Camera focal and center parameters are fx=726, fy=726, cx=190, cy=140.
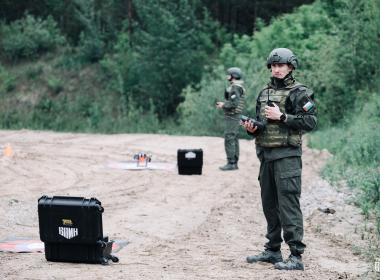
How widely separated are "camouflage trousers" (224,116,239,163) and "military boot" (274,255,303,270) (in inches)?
316

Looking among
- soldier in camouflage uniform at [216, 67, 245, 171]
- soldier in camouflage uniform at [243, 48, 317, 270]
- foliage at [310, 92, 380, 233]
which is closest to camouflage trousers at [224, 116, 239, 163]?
soldier in camouflage uniform at [216, 67, 245, 171]

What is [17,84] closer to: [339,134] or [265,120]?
[339,134]

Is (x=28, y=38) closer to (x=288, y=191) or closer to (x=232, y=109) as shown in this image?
(x=232, y=109)

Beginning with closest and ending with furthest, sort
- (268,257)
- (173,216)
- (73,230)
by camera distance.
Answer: (73,230)
(268,257)
(173,216)

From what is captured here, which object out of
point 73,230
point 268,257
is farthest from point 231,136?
point 73,230

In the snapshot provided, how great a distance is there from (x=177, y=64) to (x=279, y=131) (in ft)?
83.4

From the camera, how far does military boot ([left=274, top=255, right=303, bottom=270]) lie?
686 centimetres

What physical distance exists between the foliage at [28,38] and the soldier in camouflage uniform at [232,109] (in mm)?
25606

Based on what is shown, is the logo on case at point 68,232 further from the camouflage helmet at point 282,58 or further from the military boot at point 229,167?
the military boot at point 229,167

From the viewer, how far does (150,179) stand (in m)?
13.6

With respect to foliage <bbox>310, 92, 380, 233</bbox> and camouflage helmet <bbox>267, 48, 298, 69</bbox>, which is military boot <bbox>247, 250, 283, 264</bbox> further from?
foliage <bbox>310, 92, 380, 233</bbox>

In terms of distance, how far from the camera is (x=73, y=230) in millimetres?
6793

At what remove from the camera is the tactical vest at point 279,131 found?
22.5ft

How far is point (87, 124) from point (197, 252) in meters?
21.3
